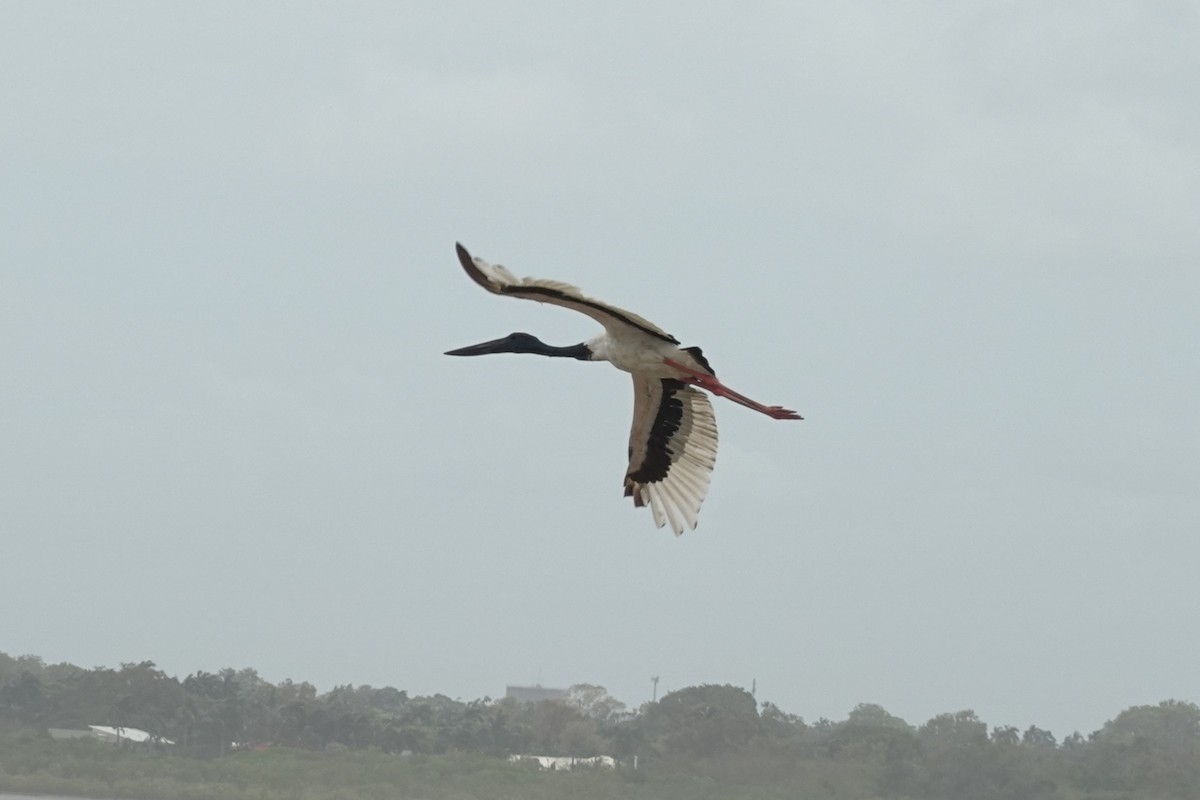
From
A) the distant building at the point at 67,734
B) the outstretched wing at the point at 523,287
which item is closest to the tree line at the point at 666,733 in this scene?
the distant building at the point at 67,734

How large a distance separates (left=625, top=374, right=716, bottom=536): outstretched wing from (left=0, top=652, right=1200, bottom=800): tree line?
737 inches

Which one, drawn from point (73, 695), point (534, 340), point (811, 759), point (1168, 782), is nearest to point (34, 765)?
point (73, 695)

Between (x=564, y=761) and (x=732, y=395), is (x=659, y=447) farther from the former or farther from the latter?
(x=564, y=761)

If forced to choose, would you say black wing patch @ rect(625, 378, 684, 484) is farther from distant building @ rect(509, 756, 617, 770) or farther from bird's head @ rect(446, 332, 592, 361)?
distant building @ rect(509, 756, 617, 770)

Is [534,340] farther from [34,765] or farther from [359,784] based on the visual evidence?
[34,765]

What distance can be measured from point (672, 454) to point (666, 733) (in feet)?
71.3

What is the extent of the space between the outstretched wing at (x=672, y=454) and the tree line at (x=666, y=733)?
18.7 metres

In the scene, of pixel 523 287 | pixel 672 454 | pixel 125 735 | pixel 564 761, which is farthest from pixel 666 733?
pixel 523 287

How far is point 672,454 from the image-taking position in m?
13.5

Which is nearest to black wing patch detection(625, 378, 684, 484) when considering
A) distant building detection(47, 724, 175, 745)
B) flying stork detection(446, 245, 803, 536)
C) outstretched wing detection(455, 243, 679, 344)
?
flying stork detection(446, 245, 803, 536)

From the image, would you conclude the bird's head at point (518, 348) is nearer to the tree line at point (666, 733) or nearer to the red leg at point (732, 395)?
the red leg at point (732, 395)

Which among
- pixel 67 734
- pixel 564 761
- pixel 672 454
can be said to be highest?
pixel 672 454

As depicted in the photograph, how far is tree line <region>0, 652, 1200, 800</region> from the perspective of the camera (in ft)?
109

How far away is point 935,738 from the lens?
35719 mm
